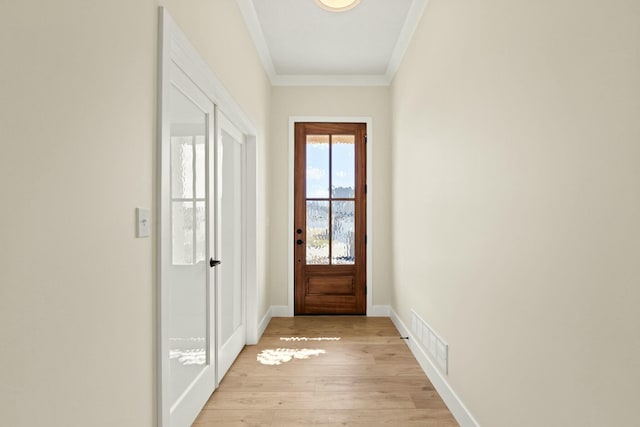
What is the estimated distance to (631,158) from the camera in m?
0.98

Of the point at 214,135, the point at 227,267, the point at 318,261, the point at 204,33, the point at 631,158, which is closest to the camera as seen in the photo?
the point at 631,158

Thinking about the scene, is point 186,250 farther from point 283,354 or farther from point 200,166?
point 283,354

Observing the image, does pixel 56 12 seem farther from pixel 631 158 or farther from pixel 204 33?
pixel 631 158

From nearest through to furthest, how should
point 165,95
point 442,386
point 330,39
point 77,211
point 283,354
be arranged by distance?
point 77,211, point 165,95, point 442,386, point 283,354, point 330,39

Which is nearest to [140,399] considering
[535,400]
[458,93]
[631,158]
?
[535,400]

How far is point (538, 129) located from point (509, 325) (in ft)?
2.63

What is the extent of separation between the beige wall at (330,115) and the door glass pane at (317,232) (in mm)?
277

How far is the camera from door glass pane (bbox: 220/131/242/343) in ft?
9.55

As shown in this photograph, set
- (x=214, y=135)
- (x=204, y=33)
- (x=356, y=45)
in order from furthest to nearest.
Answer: (x=356, y=45) → (x=214, y=135) → (x=204, y=33)

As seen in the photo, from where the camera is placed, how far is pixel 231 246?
3.08 m

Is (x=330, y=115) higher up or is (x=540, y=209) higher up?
(x=330, y=115)

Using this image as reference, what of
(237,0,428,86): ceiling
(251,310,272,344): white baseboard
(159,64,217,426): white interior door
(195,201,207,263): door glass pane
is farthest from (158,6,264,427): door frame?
(251,310,272,344): white baseboard

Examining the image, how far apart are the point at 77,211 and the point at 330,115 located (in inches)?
150

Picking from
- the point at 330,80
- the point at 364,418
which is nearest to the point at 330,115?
the point at 330,80
